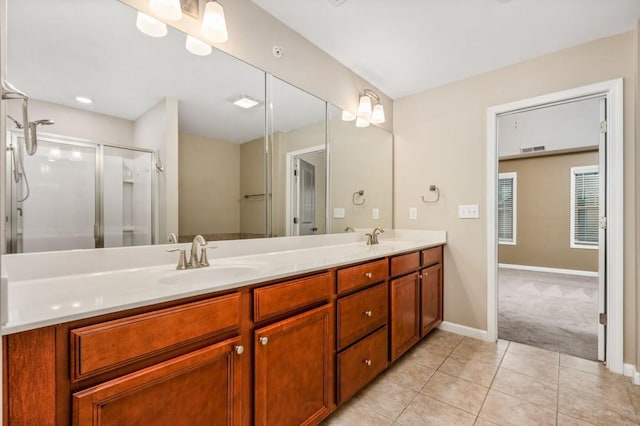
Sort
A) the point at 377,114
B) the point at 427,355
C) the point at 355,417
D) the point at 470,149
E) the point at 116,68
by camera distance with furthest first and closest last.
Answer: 1. the point at 377,114
2. the point at 470,149
3. the point at 427,355
4. the point at 355,417
5. the point at 116,68

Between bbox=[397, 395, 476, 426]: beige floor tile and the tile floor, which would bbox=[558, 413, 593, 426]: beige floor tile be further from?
bbox=[397, 395, 476, 426]: beige floor tile

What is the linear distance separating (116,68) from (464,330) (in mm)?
3094

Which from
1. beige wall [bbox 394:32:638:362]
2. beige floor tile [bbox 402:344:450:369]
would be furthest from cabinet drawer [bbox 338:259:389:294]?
beige wall [bbox 394:32:638:362]

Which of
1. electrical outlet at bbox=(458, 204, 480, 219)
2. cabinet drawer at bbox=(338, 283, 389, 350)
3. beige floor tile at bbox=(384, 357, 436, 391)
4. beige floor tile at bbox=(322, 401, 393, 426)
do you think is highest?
electrical outlet at bbox=(458, 204, 480, 219)

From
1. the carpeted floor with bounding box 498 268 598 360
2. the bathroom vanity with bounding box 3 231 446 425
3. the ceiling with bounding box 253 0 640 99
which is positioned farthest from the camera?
the carpeted floor with bounding box 498 268 598 360

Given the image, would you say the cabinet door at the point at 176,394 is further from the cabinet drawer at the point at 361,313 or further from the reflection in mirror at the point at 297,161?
the reflection in mirror at the point at 297,161

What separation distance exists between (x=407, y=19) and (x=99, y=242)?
215 cm

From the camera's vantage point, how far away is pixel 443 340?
98.8 inches

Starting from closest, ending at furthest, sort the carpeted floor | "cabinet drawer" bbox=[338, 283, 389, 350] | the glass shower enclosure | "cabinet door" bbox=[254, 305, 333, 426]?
the glass shower enclosure < "cabinet door" bbox=[254, 305, 333, 426] < "cabinet drawer" bbox=[338, 283, 389, 350] < the carpeted floor

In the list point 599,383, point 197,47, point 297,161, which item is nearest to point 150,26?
point 197,47

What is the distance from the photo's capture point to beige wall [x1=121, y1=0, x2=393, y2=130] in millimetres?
1613

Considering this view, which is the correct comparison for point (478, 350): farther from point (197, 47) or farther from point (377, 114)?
point (197, 47)

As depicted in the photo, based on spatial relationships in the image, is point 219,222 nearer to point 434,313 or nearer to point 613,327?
point 434,313

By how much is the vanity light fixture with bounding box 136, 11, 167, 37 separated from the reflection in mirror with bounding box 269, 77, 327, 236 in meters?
0.66
